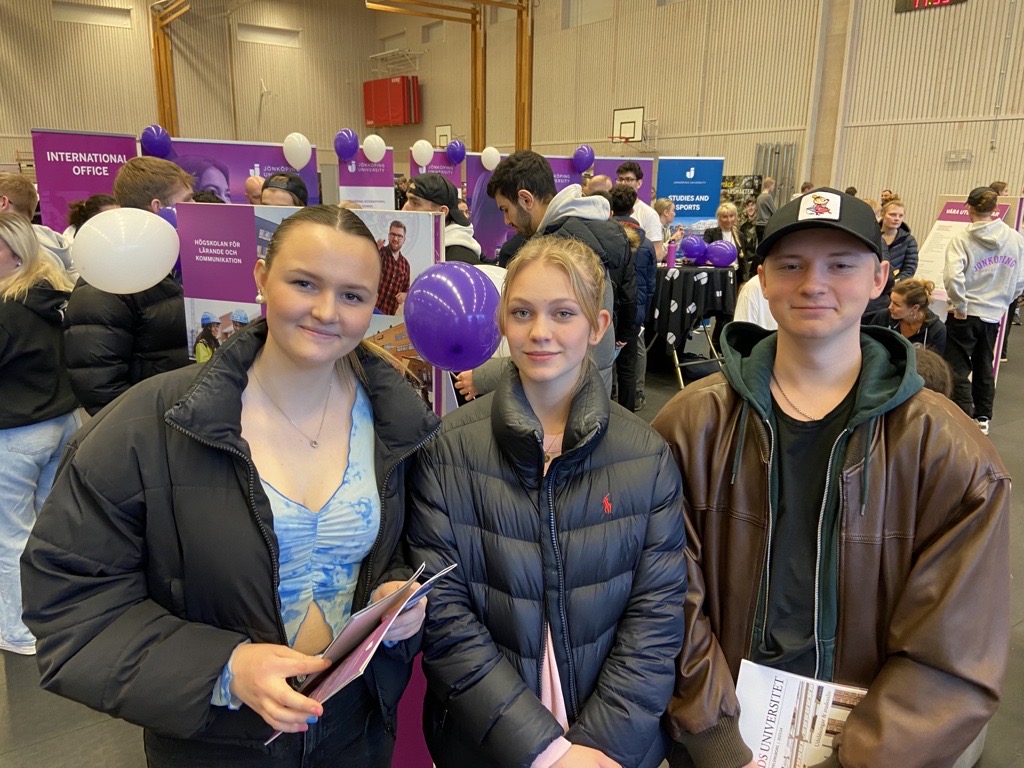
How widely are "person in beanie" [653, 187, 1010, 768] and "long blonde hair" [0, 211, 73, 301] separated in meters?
2.28

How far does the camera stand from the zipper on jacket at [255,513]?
1046 mm

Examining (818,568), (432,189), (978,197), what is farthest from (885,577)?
(978,197)

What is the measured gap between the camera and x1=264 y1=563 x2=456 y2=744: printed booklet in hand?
930 millimetres

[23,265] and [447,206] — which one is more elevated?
[447,206]

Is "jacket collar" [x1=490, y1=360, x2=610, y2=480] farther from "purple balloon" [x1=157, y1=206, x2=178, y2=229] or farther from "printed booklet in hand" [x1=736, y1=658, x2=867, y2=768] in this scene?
"purple balloon" [x1=157, y1=206, x2=178, y2=229]

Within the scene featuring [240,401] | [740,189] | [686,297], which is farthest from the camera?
[740,189]

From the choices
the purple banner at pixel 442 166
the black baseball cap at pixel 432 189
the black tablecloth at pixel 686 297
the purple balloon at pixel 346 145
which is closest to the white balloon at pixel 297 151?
the purple balloon at pixel 346 145

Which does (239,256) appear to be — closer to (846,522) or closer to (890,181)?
(846,522)

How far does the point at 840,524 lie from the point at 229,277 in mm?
2242

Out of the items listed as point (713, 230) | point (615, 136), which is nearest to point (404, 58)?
point (615, 136)

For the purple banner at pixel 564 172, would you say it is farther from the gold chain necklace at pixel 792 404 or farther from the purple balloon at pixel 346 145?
the gold chain necklace at pixel 792 404

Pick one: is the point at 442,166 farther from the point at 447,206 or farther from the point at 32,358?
the point at 32,358

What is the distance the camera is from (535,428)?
4.23ft

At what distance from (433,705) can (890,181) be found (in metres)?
11.5
